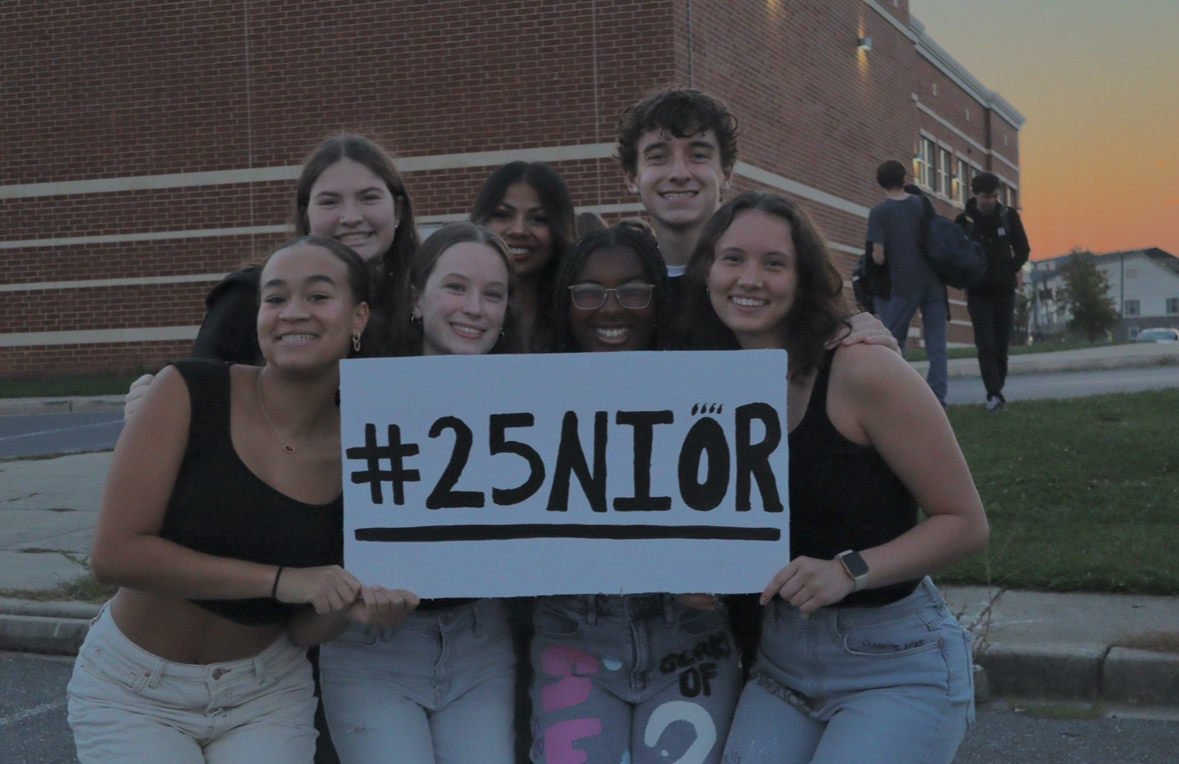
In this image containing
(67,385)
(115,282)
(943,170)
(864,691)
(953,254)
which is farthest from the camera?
(943,170)

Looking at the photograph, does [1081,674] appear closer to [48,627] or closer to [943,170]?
[48,627]

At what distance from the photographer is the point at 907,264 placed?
10.1 m

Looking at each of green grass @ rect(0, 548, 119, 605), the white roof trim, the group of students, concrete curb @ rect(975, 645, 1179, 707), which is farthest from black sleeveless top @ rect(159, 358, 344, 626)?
the white roof trim

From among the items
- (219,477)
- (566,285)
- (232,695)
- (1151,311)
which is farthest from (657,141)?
(1151,311)

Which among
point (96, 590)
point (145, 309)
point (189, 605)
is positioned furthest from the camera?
point (145, 309)

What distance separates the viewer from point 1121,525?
669 centimetres

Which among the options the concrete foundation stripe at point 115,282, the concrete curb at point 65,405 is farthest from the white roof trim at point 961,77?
the concrete curb at point 65,405

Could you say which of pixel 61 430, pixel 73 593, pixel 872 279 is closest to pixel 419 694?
pixel 73 593

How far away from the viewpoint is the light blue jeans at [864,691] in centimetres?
276

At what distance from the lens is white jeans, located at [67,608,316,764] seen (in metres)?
2.72

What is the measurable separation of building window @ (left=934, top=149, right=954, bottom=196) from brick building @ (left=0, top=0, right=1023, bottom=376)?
12.0 meters

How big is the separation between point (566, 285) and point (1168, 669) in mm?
3039

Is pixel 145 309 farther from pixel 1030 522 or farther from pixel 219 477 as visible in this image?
pixel 219 477

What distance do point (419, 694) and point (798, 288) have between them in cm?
139
